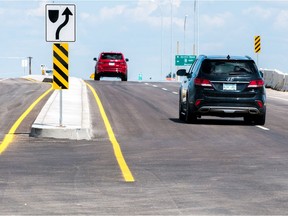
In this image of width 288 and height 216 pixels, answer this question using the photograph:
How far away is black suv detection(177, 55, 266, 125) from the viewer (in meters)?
25.2

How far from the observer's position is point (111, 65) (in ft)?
196

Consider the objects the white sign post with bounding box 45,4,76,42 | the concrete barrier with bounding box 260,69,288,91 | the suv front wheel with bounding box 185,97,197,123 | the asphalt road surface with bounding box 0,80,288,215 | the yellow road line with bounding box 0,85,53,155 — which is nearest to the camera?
the asphalt road surface with bounding box 0,80,288,215

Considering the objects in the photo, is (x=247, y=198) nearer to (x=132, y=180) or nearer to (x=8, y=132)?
(x=132, y=180)

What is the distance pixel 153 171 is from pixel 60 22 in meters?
7.92

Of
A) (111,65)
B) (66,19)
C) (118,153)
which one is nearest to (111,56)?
(111,65)

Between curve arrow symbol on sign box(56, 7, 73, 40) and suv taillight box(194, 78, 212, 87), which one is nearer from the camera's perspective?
curve arrow symbol on sign box(56, 7, 73, 40)

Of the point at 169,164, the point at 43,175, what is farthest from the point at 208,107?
the point at 43,175

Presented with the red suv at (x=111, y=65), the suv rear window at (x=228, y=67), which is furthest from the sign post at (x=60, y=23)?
the red suv at (x=111, y=65)

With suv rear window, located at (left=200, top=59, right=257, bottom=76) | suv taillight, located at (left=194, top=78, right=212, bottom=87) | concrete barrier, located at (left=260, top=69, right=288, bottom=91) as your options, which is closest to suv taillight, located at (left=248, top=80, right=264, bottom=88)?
suv rear window, located at (left=200, top=59, right=257, bottom=76)

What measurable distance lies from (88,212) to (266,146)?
9.77 m

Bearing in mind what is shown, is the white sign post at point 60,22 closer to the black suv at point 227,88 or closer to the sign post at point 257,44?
the black suv at point 227,88

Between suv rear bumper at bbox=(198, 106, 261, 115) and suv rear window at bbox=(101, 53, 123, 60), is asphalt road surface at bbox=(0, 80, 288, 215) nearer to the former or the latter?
suv rear bumper at bbox=(198, 106, 261, 115)

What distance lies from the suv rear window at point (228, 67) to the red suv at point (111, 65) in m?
34.6

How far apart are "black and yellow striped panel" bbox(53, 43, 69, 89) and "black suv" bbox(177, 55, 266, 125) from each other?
14.8ft
